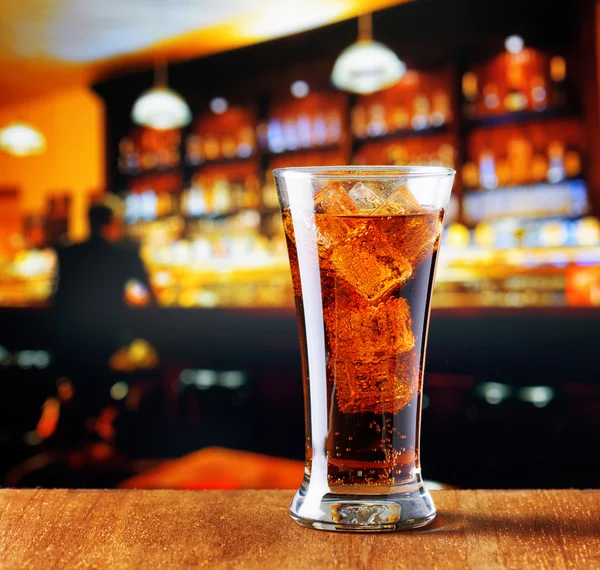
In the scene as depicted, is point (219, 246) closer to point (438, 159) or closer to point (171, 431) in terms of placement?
point (438, 159)

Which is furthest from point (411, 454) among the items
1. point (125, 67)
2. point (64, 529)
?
point (125, 67)

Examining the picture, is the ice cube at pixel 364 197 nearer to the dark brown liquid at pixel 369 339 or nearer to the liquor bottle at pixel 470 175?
the dark brown liquid at pixel 369 339

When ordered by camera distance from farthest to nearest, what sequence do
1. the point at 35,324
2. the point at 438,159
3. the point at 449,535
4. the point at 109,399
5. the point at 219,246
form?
the point at 219,246 < the point at 438,159 < the point at 35,324 < the point at 109,399 < the point at 449,535

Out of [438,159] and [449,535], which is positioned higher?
[438,159]

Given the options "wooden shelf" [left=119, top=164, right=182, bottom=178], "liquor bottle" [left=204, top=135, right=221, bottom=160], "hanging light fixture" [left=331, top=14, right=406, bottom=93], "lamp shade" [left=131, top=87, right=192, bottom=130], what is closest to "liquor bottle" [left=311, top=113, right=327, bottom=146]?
"liquor bottle" [left=204, top=135, right=221, bottom=160]

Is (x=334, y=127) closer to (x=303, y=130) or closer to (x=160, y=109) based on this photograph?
(x=303, y=130)

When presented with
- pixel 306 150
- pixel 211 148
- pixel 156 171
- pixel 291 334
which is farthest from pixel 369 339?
pixel 156 171

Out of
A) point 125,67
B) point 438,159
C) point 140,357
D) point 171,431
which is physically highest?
point 125,67
